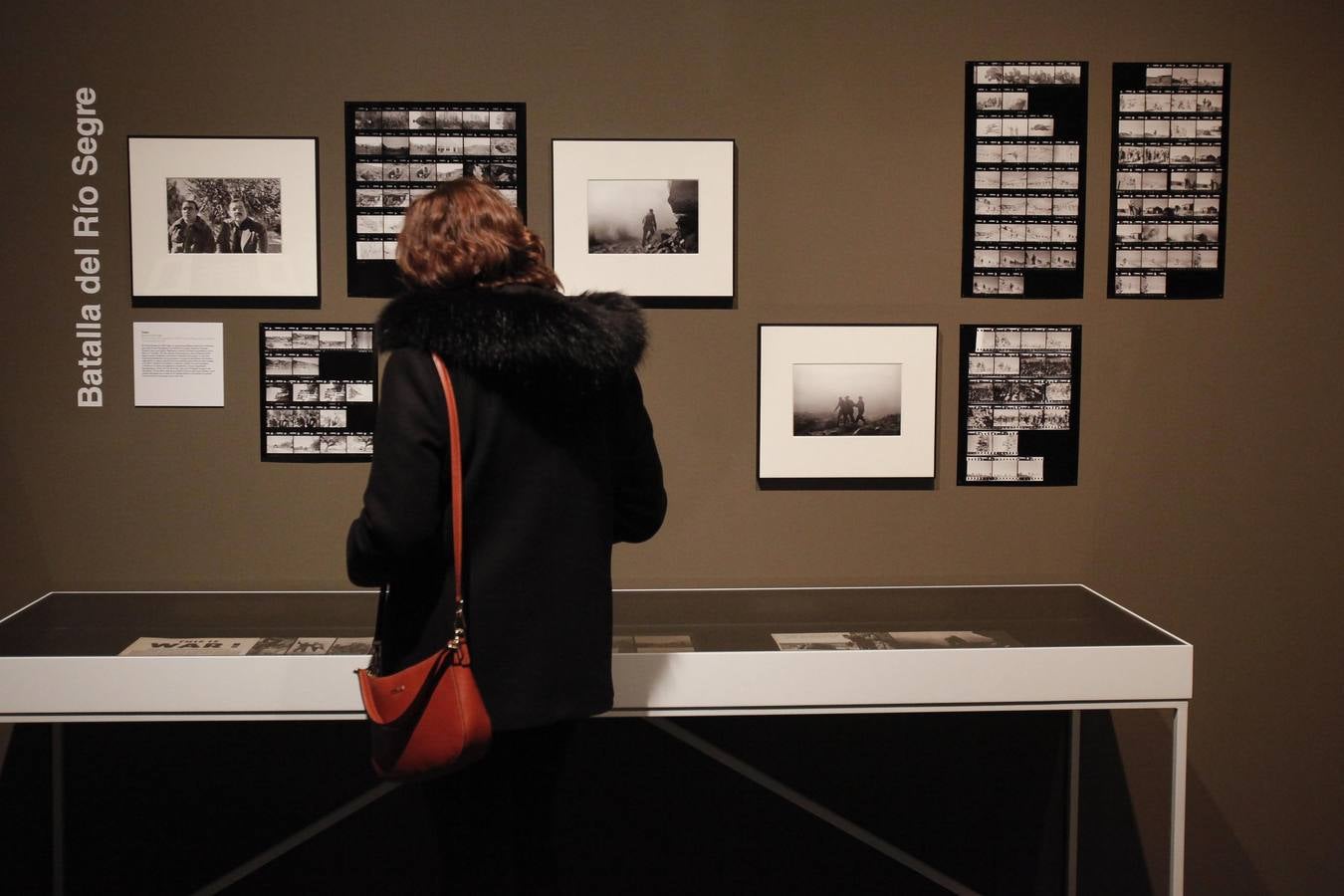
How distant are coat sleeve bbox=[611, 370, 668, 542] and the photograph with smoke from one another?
90cm

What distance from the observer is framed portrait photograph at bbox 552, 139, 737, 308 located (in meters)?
2.53

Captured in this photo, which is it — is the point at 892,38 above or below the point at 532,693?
above

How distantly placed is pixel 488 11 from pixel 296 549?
1399 mm

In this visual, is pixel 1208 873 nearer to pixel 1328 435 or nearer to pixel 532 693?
pixel 1328 435

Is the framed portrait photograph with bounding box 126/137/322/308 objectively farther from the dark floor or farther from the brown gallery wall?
the dark floor

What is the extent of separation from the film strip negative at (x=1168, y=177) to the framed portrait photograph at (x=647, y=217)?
0.98 metres

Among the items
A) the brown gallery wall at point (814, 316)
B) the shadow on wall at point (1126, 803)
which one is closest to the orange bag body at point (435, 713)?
the brown gallery wall at point (814, 316)

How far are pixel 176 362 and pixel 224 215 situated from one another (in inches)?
14.9

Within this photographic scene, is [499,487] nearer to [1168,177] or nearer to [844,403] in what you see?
[844,403]

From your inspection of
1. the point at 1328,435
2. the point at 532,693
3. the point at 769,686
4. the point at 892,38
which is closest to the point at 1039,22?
the point at 892,38

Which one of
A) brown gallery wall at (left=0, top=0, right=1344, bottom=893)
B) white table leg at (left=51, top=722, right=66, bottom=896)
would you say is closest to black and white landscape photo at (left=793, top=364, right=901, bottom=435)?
brown gallery wall at (left=0, top=0, right=1344, bottom=893)

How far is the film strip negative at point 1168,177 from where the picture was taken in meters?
2.59

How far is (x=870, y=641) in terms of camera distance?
2.17 metres

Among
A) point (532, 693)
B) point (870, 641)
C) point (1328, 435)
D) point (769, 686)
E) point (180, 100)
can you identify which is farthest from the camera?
point (1328, 435)
